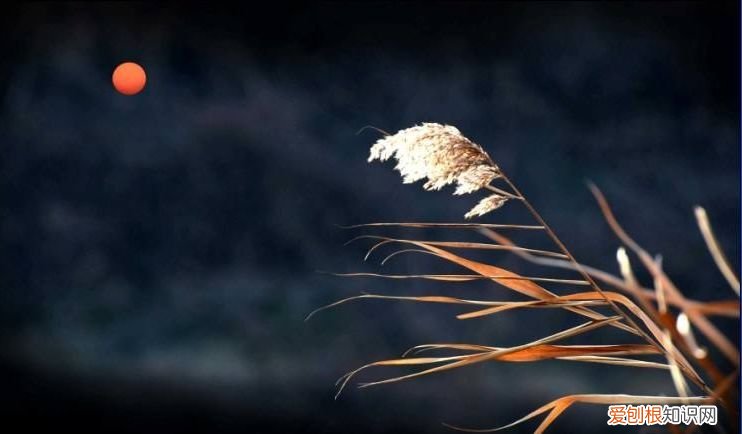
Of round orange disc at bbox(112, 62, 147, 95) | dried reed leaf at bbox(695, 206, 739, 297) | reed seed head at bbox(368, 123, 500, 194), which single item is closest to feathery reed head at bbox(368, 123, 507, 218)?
reed seed head at bbox(368, 123, 500, 194)

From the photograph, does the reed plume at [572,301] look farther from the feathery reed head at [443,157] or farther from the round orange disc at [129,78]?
the round orange disc at [129,78]

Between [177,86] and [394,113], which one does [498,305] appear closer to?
[394,113]

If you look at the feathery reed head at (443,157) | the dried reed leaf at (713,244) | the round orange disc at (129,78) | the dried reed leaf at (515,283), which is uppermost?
the round orange disc at (129,78)

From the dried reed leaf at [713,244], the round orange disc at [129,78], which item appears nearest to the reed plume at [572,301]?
the dried reed leaf at [713,244]

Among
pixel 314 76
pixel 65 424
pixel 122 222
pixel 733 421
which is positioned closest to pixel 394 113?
pixel 314 76

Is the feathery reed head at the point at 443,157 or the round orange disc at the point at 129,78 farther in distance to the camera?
the round orange disc at the point at 129,78

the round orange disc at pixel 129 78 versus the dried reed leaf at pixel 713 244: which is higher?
the round orange disc at pixel 129 78

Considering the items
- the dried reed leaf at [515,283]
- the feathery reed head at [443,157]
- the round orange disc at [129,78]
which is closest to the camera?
the dried reed leaf at [515,283]

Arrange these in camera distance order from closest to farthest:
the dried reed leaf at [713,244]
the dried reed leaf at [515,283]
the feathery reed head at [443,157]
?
1. the dried reed leaf at [713,244]
2. the dried reed leaf at [515,283]
3. the feathery reed head at [443,157]
